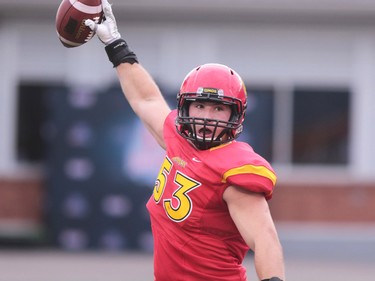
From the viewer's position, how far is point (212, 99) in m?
4.56

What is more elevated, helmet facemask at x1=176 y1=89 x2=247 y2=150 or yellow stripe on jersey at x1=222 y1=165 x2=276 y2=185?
helmet facemask at x1=176 y1=89 x2=247 y2=150

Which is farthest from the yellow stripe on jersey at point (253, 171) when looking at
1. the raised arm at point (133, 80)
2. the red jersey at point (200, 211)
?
the raised arm at point (133, 80)

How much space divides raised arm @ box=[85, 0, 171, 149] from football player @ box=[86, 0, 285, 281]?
0.46 meters

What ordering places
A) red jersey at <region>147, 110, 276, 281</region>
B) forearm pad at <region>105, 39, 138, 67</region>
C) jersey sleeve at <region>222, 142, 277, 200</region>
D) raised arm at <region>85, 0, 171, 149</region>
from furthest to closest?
1. forearm pad at <region>105, 39, 138, 67</region>
2. raised arm at <region>85, 0, 171, 149</region>
3. red jersey at <region>147, 110, 276, 281</region>
4. jersey sleeve at <region>222, 142, 277, 200</region>

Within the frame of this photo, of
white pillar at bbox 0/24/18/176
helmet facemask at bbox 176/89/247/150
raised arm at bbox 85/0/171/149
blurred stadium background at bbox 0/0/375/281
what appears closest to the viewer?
helmet facemask at bbox 176/89/247/150

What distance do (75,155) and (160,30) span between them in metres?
2.19

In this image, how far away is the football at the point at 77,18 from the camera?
5.45 m

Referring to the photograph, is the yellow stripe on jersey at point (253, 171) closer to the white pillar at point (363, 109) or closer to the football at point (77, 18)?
the football at point (77, 18)

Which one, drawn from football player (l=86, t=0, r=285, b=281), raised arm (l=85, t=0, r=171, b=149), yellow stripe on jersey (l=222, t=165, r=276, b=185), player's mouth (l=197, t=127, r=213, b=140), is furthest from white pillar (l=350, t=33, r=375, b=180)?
yellow stripe on jersey (l=222, t=165, r=276, b=185)

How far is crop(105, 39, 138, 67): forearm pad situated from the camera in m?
5.40

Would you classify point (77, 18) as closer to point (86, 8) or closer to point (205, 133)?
point (86, 8)

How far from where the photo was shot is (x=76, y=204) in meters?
14.0

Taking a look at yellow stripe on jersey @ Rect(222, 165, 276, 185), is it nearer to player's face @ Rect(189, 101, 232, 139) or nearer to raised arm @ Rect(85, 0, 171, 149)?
player's face @ Rect(189, 101, 232, 139)

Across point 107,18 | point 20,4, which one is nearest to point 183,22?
point 20,4
